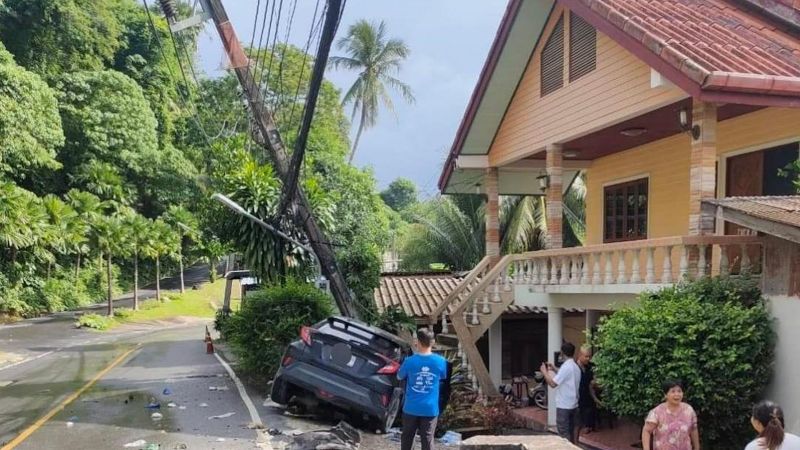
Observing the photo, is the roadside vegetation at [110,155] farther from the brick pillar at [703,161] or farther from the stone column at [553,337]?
the brick pillar at [703,161]

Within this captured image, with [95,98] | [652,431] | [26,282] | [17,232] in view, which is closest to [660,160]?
[652,431]

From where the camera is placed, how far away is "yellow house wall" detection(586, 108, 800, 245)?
9992 millimetres

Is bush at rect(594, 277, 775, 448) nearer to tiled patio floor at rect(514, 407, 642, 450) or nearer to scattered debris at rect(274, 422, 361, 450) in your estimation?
tiled patio floor at rect(514, 407, 642, 450)

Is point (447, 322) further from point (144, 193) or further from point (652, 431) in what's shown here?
point (144, 193)

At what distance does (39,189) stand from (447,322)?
33.4 m

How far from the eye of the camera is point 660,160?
1274 cm

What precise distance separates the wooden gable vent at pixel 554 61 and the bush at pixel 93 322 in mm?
25976

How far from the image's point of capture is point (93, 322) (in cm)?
3108

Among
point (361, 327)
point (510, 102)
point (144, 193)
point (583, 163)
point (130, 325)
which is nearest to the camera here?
point (361, 327)

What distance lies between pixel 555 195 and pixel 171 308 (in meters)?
32.0

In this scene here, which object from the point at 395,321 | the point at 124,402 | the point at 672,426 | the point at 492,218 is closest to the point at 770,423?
the point at 672,426

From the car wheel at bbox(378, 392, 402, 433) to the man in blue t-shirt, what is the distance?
227cm

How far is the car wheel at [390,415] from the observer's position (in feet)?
29.5

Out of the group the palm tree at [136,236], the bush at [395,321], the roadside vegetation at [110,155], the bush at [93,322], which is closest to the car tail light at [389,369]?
the bush at [395,321]
